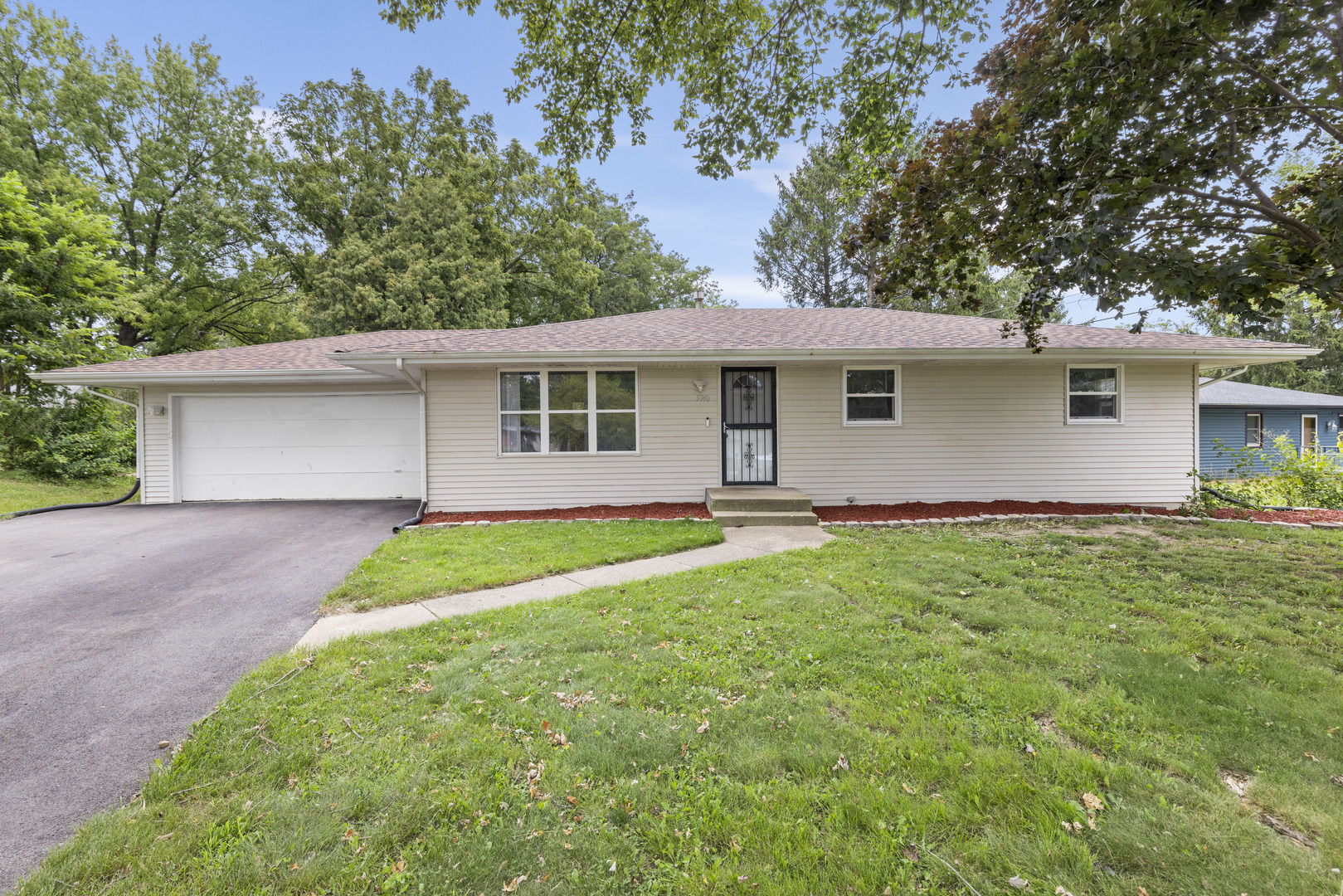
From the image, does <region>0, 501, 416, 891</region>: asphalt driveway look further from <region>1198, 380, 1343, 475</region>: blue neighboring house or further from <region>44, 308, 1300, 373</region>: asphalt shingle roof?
<region>1198, 380, 1343, 475</region>: blue neighboring house

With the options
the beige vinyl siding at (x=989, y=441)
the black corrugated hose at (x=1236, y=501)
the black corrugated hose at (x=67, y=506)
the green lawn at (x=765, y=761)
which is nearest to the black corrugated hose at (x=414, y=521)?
the green lawn at (x=765, y=761)

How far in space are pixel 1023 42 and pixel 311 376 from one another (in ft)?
36.9

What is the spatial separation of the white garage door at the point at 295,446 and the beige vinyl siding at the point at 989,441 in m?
7.45

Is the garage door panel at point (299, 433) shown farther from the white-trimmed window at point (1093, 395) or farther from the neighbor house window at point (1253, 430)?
the neighbor house window at point (1253, 430)

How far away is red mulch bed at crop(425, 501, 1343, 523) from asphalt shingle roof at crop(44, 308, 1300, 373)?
2.56m

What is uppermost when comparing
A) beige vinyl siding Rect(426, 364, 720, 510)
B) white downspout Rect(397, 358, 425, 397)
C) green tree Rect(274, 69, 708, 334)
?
green tree Rect(274, 69, 708, 334)

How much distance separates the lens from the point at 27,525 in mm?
7633

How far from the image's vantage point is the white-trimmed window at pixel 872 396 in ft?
29.6

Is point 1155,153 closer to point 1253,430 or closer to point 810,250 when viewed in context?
point 810,250

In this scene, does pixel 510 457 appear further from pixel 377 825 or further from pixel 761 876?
pixel 761 876

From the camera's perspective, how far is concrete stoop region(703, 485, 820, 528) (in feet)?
24.6

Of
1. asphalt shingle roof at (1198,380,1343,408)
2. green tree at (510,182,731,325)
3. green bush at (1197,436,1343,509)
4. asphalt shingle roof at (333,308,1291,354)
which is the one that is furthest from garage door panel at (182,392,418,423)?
asphalt shingle roof at (1198,380,1343,408)

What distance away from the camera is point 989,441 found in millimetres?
9117

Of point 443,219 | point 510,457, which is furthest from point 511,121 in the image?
point 510,457
